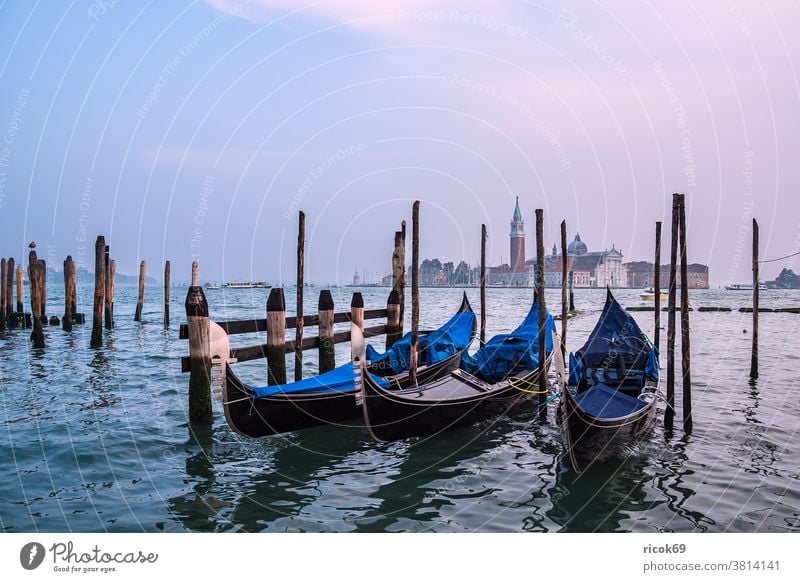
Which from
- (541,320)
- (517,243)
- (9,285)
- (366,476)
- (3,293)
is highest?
(517,243)

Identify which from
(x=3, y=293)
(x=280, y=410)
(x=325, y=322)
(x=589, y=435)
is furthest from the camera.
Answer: (x=3, y=293)

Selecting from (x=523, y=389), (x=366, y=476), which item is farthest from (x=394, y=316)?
(x=366, y=476)

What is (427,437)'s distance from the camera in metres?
7.75

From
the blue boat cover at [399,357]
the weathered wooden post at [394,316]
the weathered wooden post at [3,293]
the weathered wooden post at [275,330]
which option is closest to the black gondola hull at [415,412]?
the blue boat cover at [399,357]

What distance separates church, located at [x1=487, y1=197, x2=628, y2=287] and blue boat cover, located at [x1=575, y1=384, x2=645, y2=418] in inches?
4285

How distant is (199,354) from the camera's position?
747cm

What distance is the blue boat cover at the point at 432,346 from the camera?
1000 cm

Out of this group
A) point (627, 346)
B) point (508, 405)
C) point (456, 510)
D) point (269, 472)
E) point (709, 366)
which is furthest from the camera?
point (709, 366)

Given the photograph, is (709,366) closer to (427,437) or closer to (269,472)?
(427,437)

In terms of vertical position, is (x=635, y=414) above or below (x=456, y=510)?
above

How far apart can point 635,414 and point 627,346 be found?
9.77ft

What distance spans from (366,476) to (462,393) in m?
2.39

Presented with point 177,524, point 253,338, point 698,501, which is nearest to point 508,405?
point 698,501

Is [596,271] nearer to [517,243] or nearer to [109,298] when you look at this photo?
[517,243]
